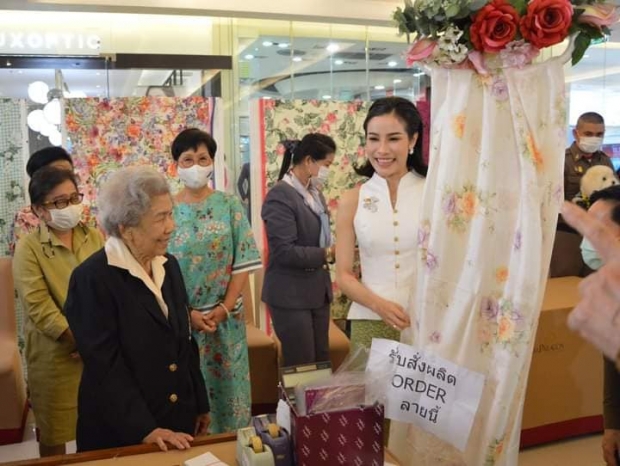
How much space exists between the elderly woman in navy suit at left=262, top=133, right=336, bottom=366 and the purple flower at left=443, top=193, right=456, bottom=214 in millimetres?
1434

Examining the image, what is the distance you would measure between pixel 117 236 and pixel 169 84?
285 cm

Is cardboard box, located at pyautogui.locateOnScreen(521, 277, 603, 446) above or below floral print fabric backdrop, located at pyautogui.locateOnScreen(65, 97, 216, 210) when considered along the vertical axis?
below

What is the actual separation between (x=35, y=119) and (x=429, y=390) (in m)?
3.58

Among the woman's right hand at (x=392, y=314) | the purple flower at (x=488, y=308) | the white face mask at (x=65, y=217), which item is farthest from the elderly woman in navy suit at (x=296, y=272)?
the purple flower at (x=488, y=308)

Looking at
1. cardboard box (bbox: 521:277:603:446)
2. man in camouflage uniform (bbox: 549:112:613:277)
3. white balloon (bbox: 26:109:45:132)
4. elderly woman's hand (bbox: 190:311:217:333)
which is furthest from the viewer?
white balloon (bbox: 26:109:45:132)

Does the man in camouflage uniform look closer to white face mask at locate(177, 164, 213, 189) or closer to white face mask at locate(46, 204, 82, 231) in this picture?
white face mask at locate(177, 164, 213, 189)

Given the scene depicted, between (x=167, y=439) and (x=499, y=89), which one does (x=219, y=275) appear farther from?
(x=499, y=89)

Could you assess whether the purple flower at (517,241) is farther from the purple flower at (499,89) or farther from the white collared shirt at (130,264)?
the white collared shirt at (130,264)

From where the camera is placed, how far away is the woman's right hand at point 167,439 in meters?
1.66

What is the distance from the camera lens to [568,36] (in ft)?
5.34

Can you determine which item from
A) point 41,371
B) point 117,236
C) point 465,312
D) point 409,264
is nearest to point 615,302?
point 465,312

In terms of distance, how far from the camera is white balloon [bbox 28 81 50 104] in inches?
168

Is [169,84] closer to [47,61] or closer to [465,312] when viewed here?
[47,61]

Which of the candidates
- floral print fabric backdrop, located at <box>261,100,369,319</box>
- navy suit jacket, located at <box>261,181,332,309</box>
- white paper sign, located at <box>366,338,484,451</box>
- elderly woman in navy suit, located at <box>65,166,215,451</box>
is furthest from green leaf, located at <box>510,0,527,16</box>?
floral print fabric backdrop, located at <box>261,100,369,319</box>
